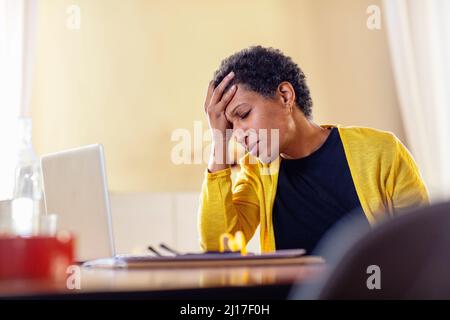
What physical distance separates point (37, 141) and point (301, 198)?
176 cm

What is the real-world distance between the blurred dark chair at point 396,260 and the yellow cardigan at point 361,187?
1144mm

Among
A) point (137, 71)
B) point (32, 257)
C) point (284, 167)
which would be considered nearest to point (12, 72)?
point (137, 71)

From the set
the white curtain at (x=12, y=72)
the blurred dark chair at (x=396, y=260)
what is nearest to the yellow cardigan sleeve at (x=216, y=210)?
the blurred dark chair at (x=396, y=260)

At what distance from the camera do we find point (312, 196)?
187 cm

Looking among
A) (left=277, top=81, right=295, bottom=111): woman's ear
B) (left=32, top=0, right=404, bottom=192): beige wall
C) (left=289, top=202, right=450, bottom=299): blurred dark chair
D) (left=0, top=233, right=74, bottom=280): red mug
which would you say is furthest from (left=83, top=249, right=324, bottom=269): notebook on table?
(left=32, top=0, right=404, bottom=192): beige wall

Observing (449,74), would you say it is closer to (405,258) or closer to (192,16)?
(192,16)

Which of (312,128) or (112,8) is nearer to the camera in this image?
(312,128)

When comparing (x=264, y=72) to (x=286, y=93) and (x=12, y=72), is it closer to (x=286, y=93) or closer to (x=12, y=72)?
(x=286, y=93)

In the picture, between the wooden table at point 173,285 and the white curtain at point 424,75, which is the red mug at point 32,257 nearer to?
the wooden table at point 173,285

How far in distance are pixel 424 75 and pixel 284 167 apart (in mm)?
1798

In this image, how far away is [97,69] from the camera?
3.31 metres

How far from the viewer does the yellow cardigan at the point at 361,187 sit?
1755 millimetres
